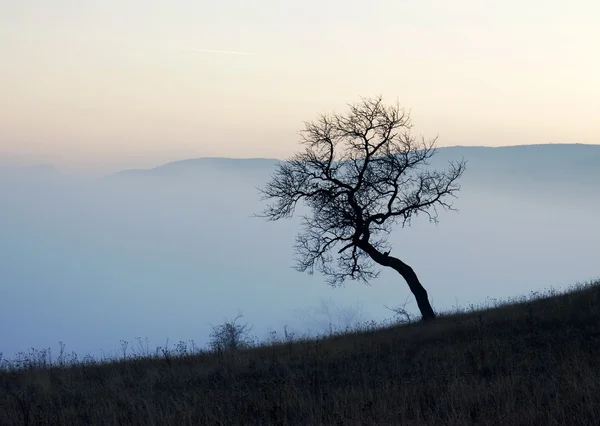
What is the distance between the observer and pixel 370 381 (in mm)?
10586

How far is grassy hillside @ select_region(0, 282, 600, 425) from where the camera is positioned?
788cm

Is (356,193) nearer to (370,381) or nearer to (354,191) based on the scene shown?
(354,191)

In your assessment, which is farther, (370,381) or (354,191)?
(354,191)

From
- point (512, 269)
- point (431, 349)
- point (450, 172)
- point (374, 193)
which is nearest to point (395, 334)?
point (431, 349)

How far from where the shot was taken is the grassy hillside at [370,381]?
25.8 ft

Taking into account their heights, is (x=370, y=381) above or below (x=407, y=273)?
below

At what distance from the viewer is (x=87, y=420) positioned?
28.7 ft

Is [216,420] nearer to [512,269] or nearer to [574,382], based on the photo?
[574,382]

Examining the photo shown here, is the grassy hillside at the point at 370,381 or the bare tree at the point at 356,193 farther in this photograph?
the bare tree at the point at 356,193

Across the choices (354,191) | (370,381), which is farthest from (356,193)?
(370,381)

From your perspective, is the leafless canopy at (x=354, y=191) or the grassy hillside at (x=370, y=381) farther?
the leafless canopy at (x=354, y=191)

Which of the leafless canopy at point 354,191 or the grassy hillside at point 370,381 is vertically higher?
the leafless canopy at point 354,191

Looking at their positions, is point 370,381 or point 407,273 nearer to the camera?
point 370,381

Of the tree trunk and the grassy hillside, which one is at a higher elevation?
the tree trunk
